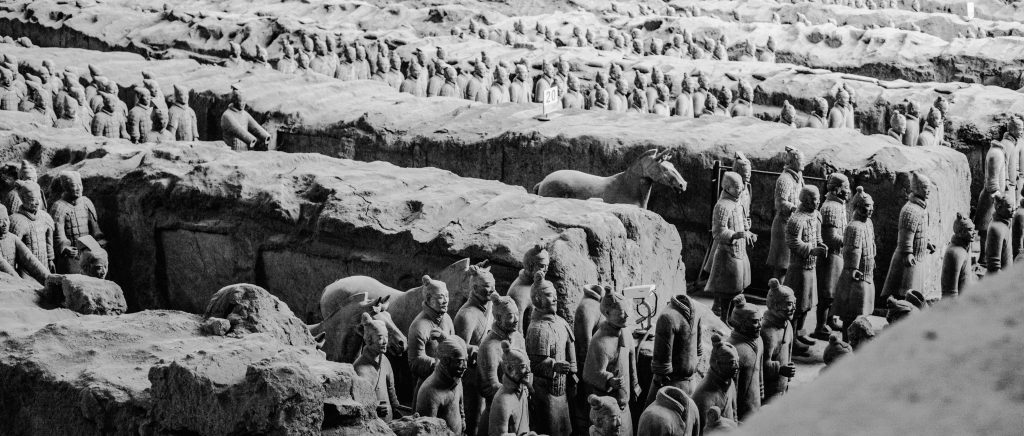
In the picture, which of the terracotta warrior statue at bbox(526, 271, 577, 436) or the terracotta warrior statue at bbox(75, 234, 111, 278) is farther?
the terracotta warrior statue at bbox(75, 234, 111, 278)

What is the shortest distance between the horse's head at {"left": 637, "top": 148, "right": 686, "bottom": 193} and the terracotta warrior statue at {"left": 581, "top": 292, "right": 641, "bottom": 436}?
323 cm

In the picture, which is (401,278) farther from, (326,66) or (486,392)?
(326,66)

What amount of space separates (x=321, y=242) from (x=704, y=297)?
135 inches

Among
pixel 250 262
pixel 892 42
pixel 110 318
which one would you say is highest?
pixel 110 318

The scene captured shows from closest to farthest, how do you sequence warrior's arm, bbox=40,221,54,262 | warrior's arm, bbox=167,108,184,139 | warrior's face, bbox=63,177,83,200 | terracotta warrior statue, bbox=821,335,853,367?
terracotta warrior statue, bbox=821,335,853,367 → warrior's arm, bbox=40,221,54,262 → warrior's face, bbox=63,177,83,200 → warrior's arm, bbox=167,108,184,139

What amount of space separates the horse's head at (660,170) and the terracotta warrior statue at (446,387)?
402 cm

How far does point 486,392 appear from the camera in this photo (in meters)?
6.11

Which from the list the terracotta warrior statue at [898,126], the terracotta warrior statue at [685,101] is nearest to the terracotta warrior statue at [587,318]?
the terracotta warrior statue at [898,126]

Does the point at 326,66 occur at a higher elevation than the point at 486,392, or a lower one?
lower

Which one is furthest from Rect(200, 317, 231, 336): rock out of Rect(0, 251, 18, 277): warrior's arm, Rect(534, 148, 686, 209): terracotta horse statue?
Rect(534, 148, 686, 209): terracotta horse statue

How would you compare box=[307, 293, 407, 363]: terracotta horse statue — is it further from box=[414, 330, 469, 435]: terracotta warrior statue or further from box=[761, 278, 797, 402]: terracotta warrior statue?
box=[761, 278, 797, 402]: terracotta warrior statue

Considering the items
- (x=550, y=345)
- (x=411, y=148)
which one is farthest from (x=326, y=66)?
(x=550, y=345)

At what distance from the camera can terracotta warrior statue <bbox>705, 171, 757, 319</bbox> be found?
8273mm

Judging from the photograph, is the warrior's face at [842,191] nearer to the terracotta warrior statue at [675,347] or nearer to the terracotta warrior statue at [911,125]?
the terracotta warrior statue at [675,347]
